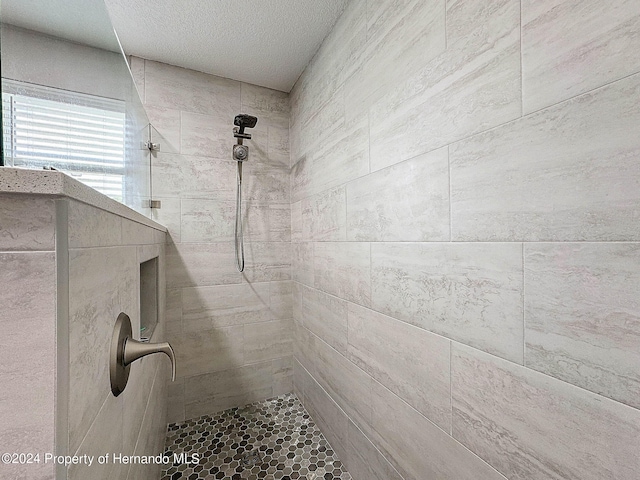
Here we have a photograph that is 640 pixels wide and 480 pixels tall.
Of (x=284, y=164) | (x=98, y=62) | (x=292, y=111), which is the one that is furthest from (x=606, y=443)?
(x=292, y=111)

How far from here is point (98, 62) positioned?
0.91 m

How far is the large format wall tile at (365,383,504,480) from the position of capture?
79 centimetres

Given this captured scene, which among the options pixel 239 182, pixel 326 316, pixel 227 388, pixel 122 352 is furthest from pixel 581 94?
pixel 227 388

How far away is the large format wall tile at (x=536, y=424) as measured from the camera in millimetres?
517

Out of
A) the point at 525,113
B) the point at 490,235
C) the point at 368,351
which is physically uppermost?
the point at 525,113

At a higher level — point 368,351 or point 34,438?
point 34,438

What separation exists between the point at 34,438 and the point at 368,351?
1.04m

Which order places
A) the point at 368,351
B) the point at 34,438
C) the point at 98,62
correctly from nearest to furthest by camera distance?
the point at 34,438 → the point at 98,62 → the point at 368,351

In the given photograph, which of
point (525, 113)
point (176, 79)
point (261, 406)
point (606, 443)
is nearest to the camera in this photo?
point (606, 443)

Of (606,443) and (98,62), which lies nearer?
(606,443)

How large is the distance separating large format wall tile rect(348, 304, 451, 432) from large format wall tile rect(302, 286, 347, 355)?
0.12 meters

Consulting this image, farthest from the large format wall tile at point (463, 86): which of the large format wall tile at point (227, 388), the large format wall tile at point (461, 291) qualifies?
the large format wall tile at point (227, 388)

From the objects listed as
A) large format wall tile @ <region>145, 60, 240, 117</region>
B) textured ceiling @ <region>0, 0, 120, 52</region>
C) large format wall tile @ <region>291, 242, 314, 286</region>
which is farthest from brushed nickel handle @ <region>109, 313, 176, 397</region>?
large format wall tile @ <region>145, 60, 240, 117</region>

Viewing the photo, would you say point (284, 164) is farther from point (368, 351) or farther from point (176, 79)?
point (368, 351)
